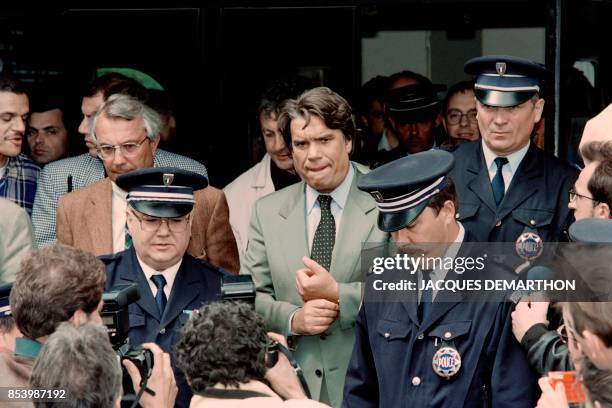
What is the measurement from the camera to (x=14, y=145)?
20.5 ft

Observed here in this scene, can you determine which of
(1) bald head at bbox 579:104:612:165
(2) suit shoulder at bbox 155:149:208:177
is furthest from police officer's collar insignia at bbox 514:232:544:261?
(2) suit shoulder at bbox 155:149:208:177

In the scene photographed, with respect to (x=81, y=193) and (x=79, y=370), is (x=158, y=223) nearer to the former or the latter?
(x=81, y=193)

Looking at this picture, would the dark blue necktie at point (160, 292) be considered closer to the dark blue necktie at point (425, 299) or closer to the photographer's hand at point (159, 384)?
the photographer's hand at point (159, 384)

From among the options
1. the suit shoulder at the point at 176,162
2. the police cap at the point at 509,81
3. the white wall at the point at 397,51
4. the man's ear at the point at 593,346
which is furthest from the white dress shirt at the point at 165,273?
the white wall at the point at 397,51

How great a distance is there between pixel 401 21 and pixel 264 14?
1.45 metres

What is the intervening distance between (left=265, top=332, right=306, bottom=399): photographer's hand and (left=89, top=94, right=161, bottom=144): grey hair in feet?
5.71

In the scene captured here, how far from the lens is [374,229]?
533 centimetres

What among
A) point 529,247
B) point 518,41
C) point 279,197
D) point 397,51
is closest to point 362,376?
point 529,247

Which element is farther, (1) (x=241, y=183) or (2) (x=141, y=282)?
(1) (x=241, y=183)

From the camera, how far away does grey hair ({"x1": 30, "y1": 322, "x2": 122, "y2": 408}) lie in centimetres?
366

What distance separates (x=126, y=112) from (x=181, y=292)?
1086 millimetres

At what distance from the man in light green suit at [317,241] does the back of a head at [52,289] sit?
1038 millimetres

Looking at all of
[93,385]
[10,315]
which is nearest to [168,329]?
[10,315]

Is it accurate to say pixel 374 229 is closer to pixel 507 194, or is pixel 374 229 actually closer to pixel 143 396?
pixel 507 194
